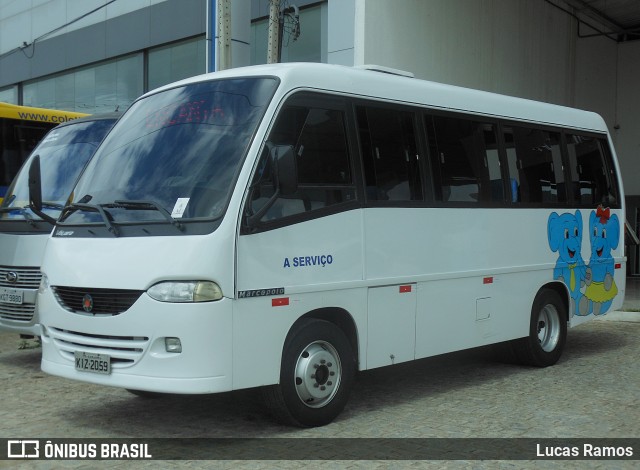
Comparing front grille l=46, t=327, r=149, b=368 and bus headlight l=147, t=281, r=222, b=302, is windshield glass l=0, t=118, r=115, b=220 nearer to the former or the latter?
front grille l=46, t=327, r=149, b=368

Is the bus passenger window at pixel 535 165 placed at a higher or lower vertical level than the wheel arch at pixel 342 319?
higher

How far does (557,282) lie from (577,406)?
8.04 ft

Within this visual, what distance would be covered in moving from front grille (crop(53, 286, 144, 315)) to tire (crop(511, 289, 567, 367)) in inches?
188

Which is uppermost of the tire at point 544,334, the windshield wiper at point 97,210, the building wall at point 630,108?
the building wall at point 630,108

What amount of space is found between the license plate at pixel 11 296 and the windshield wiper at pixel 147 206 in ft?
10.8

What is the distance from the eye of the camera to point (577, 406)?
7590mm

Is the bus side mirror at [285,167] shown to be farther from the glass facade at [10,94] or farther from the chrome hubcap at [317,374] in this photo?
the glass facade at [10,94]

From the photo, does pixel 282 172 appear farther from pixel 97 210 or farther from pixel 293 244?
pixel 97 210

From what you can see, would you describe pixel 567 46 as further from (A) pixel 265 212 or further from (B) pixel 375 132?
(A) pixel 265 212

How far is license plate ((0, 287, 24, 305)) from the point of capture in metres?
9.45

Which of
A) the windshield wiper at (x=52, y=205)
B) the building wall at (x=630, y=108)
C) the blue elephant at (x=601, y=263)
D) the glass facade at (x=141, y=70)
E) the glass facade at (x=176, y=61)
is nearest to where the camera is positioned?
the windshield wiper at (x=52, y=205)

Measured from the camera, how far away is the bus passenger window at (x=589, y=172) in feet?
33.8

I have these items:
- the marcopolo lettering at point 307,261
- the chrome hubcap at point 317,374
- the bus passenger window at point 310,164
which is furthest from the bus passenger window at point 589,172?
the chrome hubcap at point 317,374

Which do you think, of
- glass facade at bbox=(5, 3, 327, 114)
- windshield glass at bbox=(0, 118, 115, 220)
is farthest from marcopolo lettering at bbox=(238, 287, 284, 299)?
glass facade at bbox=(5, 3, 327, 114)
